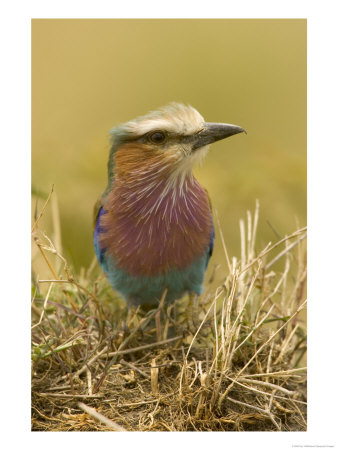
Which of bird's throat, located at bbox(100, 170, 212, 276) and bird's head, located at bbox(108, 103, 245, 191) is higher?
bird's head, located at bbox(108, 103, 245, 191)

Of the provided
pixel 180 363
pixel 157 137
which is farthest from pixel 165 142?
pixel 180 363

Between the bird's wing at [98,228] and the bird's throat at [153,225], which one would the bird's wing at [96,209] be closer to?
the bird's wing at [98,228]

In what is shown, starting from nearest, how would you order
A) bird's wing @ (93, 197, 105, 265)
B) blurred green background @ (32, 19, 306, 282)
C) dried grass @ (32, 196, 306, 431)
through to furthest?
1. dried grass @ (32, 196, 306, 431)
2. blurred green background @ (32, 19, 306, 282)
3. bird's wing @ (93, 197, 105, 265)

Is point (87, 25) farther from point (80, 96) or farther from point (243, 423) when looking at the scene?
point (243, 423)

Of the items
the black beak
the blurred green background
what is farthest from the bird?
the blurred green background

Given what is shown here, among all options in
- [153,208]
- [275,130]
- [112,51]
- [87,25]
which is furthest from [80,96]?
[275,130]

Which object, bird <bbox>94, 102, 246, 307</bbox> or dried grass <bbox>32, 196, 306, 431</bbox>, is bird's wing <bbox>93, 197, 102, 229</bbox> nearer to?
bird <bbox>94, 102, 246, 307</bbox>
